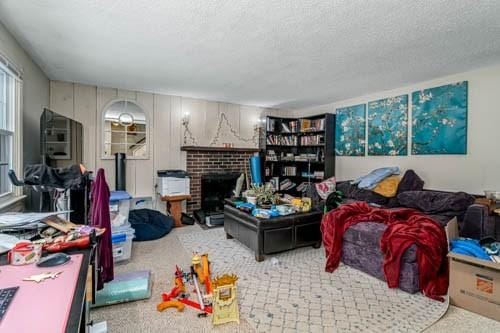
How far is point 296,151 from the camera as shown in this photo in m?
6.10

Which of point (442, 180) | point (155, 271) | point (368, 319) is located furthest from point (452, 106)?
point (155, 271)

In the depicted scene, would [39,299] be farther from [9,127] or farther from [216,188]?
[216,188]

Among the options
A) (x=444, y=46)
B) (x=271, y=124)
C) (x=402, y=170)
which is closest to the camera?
(x=444, y=46)

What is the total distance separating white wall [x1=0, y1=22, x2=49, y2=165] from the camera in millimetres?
2477

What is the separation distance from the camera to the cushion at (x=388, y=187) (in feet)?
12.5

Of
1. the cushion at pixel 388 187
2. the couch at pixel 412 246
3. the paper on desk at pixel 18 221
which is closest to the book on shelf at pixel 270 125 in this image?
the cushion at pixel 388 187

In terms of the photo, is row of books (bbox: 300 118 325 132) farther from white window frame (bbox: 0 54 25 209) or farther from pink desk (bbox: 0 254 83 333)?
pink desk (bbox: 0 254 83 333)

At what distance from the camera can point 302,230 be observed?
10.4 feet

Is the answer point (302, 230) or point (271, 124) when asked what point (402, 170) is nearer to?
point (302, 230)

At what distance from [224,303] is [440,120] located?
3.72 meters

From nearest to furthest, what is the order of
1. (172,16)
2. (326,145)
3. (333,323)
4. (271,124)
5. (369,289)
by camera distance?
1. (333,323)
2. (172,16)
3. (369,289)
4. (326,145)
5. (271,124)

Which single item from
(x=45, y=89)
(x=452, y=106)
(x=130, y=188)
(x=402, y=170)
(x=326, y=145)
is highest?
(x=45, y=89)

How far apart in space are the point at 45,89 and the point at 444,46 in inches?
200

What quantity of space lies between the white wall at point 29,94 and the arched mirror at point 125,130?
3.39 feet
